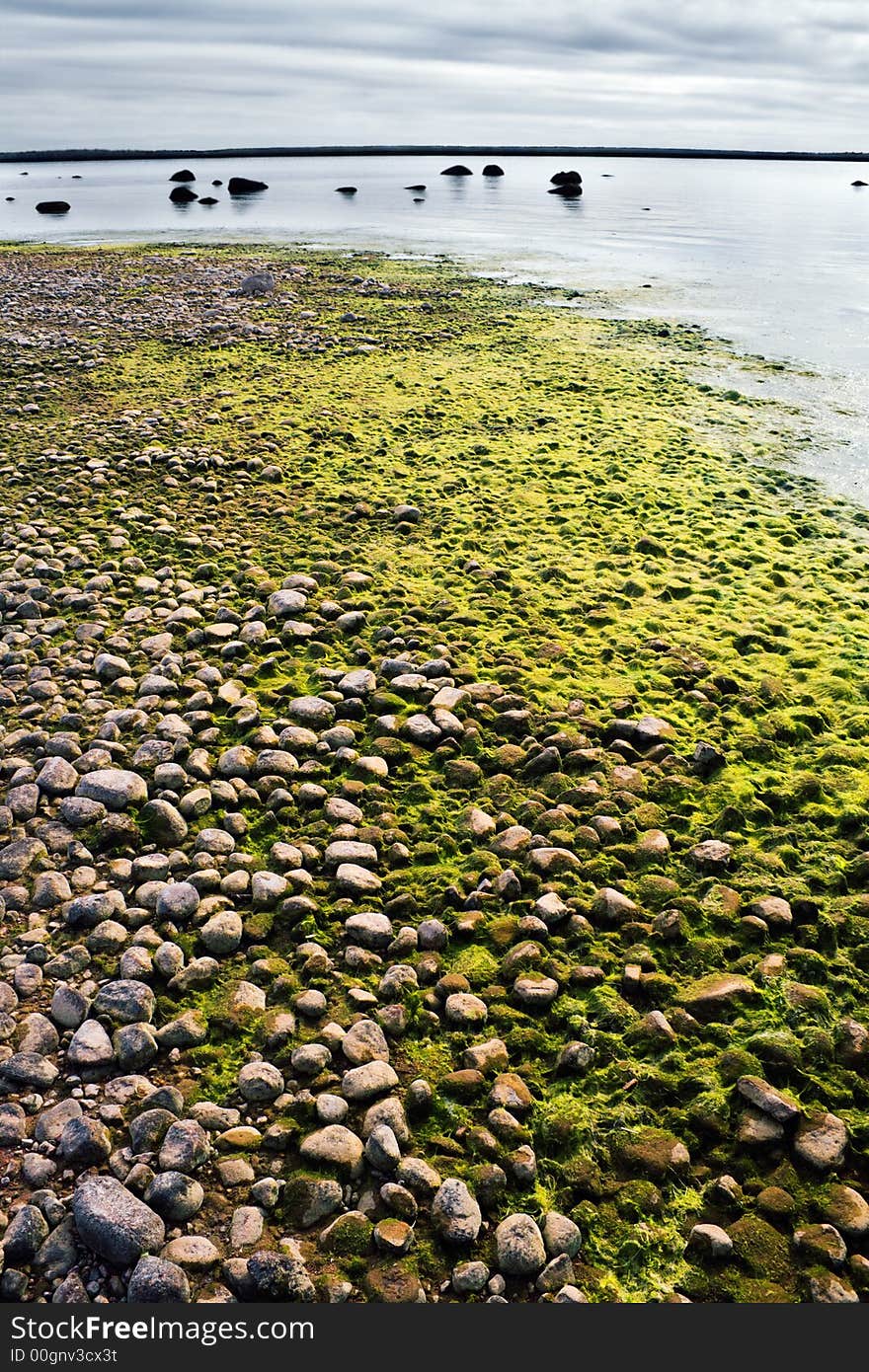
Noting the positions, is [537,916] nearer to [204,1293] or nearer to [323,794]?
[323,794]

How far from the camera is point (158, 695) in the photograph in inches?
244

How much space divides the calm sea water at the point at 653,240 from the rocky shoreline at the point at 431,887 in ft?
15.3

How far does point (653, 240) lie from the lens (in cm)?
3719

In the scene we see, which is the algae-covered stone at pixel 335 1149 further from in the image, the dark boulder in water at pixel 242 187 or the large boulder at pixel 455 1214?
the dark boulder in water at pixel 242 187

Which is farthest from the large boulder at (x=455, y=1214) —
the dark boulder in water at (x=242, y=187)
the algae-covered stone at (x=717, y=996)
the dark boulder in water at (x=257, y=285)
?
the dark boulder in water at (x=242, y=187)

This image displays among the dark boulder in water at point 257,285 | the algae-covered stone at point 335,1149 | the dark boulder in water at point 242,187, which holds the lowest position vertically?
the algae-covered stone at point 335,1149

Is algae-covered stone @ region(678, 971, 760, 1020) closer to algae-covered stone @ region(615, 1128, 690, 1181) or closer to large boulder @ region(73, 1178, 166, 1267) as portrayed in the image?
algae-covered stone @ region(615, 1128, 690, 1181)

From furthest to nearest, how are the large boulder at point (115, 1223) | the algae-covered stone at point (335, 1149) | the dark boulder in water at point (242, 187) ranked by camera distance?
the dark boulder in water at point (242, 187), the algae-covered stone at point (335, 1149), the large boulder at point (115, 1223)

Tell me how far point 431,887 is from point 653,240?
3873 cm

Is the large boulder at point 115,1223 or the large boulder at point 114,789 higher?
the large boulder at point 114,789

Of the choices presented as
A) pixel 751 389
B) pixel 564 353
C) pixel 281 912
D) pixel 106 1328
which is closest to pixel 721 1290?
pixel 106 1328

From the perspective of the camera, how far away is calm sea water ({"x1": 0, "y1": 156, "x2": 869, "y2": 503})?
1641cm

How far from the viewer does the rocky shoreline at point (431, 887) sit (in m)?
3.11

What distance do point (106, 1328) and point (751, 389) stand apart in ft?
48.0
